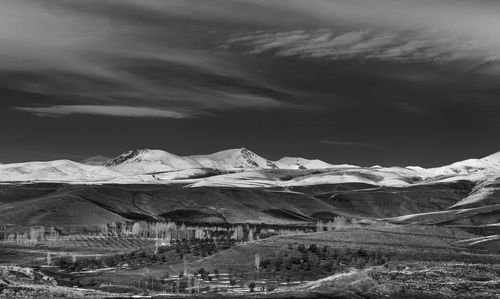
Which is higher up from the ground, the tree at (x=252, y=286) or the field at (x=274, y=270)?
the field at (x=274, y=270)

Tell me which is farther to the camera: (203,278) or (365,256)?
(365,256)

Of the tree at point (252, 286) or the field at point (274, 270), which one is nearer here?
the field at point (274, 270)

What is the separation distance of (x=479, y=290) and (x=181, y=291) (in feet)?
186

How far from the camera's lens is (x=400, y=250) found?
7485 inches

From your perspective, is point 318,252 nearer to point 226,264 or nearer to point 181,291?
point 226,264

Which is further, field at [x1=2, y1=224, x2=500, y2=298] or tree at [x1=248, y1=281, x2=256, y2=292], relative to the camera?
tree at [x1=248, y1=281, x2=256, y2=292]

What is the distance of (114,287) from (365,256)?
69.8 metres

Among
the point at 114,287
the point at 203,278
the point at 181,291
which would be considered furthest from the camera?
the point at 203,278

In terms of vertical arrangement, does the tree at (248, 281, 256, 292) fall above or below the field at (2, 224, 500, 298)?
below

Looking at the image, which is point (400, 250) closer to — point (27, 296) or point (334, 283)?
point (334, 283)

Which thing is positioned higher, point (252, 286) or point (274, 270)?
point (274, 270)

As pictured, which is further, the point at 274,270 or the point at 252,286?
the point at 274,270

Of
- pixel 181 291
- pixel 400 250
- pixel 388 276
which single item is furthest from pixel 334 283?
pixel 400 250

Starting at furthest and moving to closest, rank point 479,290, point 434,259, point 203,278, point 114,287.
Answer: point 434,259 < point 203,278 < point 114,287 < point 479,290
